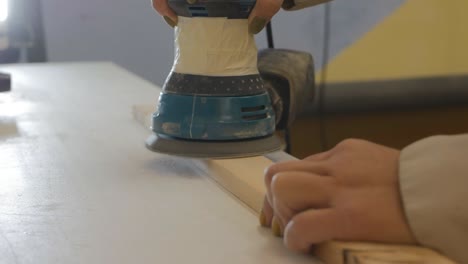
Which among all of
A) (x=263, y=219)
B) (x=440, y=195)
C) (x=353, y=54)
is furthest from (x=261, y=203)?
(x=353, y=54)

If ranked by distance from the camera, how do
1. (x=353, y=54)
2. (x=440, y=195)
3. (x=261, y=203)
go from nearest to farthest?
1. (x=440, y=195)
2. (x=261, y=203)
3. (x=353, y=54)

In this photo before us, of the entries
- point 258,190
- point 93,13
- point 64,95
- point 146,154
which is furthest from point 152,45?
point 258,190

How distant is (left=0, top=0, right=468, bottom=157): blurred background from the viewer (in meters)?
1.59

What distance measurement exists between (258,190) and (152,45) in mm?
1170

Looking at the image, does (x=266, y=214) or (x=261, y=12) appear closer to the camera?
(x=266, y=214)

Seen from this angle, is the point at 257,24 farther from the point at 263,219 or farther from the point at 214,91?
the point at 263,219

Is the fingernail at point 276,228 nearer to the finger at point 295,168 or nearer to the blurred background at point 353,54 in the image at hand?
the finger at point 295,168

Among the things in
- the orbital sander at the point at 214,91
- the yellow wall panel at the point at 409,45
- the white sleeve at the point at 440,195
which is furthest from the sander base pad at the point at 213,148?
the yellow wall panel at the point at 409,45

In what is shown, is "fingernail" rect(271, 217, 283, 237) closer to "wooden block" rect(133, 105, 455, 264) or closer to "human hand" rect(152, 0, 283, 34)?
"wooden block" rect(133, 105, 455, 264)

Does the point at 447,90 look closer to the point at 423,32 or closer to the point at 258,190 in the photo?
the point at 423,32

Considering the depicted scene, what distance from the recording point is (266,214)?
447 mm

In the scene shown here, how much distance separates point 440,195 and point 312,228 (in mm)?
74

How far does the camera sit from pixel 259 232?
1.45 ft

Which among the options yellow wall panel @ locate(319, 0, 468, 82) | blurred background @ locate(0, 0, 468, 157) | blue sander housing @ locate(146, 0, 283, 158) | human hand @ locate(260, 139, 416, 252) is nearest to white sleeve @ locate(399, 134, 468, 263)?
human hand @ locate(260, 139, 416, 252)
